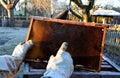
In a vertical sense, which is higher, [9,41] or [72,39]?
[72,39]

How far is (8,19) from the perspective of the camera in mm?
39656

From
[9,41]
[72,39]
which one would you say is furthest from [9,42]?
[72,39]

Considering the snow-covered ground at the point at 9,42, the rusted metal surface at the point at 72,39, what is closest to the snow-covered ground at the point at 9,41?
the snow-covered ground at the point at 9,42

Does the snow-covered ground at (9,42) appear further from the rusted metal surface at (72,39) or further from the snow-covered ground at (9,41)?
the rusted metal surface at (72,39)

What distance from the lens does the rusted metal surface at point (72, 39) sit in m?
4.71

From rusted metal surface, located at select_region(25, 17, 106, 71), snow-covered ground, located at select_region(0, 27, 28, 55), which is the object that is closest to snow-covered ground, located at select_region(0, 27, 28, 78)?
snow-covered ground, located at select_region(0, 27, 28, 55)

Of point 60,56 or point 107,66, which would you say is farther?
point 107,66

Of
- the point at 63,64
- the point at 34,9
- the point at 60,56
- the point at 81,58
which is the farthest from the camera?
the point at 34,9

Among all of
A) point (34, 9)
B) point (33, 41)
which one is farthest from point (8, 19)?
point (33, 41)

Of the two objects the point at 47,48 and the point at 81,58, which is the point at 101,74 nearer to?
the point at 81,58

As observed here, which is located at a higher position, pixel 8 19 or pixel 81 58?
pixel 81 58

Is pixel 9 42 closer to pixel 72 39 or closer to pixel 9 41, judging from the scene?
pixel 9 41

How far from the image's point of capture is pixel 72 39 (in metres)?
4.95

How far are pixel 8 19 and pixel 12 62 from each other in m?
36.8
